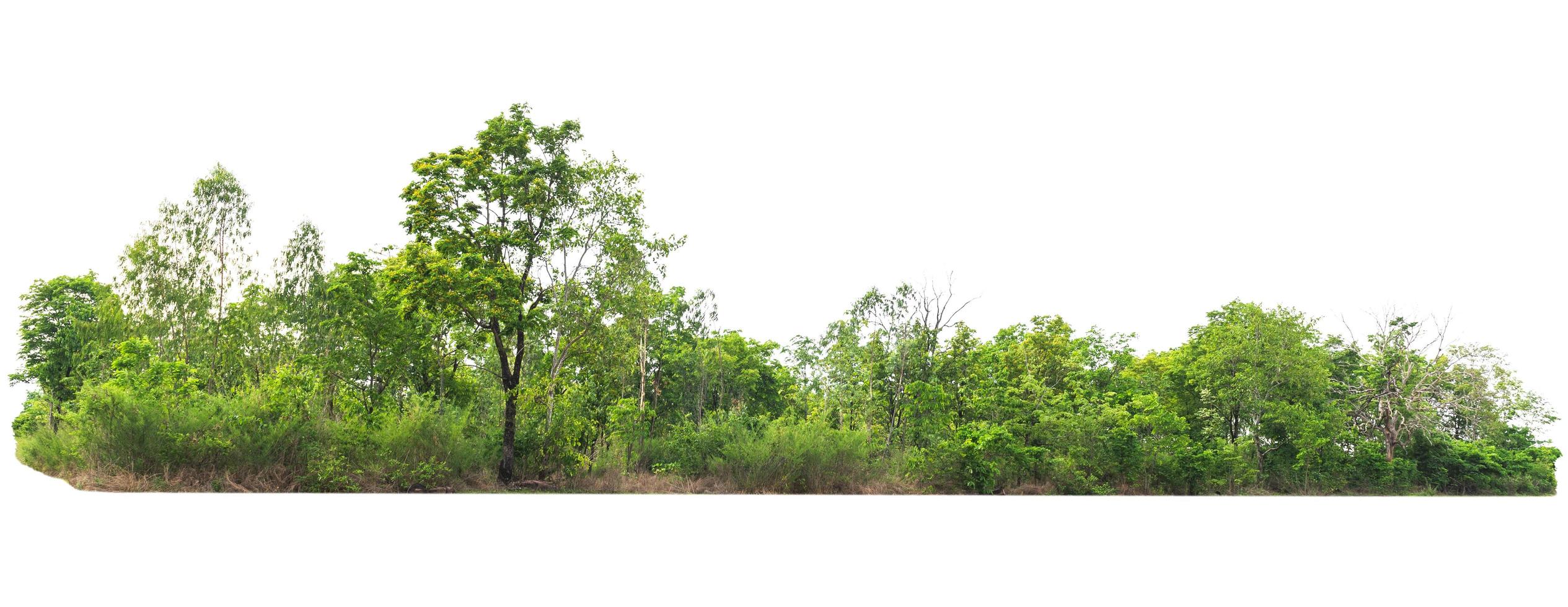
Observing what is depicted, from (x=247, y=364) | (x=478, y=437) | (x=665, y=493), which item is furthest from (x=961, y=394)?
(x=247, y=364)

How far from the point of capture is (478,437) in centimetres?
2152

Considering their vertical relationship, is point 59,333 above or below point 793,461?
above

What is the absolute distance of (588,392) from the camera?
82.0 feet

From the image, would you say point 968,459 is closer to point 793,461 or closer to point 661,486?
point 793,461

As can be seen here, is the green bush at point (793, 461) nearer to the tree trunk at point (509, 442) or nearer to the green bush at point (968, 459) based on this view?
the green bush at point (968, 459)

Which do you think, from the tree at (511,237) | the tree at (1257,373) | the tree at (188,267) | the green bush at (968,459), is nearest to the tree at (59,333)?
the tree at (188,267)

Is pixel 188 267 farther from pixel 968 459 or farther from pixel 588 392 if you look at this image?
pixel 968 459

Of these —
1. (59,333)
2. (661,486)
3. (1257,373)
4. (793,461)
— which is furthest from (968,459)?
(59,333)

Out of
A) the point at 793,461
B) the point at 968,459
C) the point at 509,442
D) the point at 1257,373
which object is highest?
the point at 1257,373

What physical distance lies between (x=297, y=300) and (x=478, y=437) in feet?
29.2

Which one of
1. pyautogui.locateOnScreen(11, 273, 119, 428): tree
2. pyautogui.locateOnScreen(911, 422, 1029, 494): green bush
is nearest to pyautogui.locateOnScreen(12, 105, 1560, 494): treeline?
pyautogui.locateOnScreen(911, 422, 1029, 494): green bush

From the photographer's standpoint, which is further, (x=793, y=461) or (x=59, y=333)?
(x=59, y=333)

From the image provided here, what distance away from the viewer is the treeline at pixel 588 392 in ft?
62.6

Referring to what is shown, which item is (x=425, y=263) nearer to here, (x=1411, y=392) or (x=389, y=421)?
(x=389, y=421)
